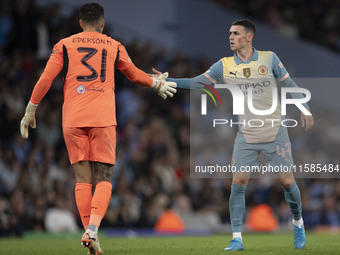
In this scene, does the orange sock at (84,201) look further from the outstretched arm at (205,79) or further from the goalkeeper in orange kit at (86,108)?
the outstretched arm at (205,79)

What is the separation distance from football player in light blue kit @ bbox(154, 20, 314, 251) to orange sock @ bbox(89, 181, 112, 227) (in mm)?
1551

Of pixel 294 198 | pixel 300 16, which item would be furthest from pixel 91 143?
pixel 300 16

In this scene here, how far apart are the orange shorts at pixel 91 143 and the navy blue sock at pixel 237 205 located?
1545 millimetres

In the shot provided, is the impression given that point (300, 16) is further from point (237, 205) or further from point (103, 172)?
point (103, 172)

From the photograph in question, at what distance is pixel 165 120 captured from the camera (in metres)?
17.5

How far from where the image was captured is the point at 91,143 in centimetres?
676

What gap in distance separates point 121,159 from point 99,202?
8334mm

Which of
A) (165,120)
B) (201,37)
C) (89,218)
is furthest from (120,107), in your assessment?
(89,218)

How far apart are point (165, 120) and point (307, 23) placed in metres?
7.13

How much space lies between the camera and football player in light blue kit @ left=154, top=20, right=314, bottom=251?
744 cm

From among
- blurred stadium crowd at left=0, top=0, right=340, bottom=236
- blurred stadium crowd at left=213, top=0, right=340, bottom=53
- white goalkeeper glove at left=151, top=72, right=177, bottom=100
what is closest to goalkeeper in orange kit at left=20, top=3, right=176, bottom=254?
white goalkeeper glove at left=151, top=72, right=177, bottom=100

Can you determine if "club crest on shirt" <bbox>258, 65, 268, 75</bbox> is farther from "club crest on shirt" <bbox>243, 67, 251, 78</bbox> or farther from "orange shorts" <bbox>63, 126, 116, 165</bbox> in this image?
"orange shorts" <bbox>63, 126, 116, 165</bbox>

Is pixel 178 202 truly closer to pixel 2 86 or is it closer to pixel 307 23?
pixel 2 86

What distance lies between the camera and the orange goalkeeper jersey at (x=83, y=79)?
22.0ft
